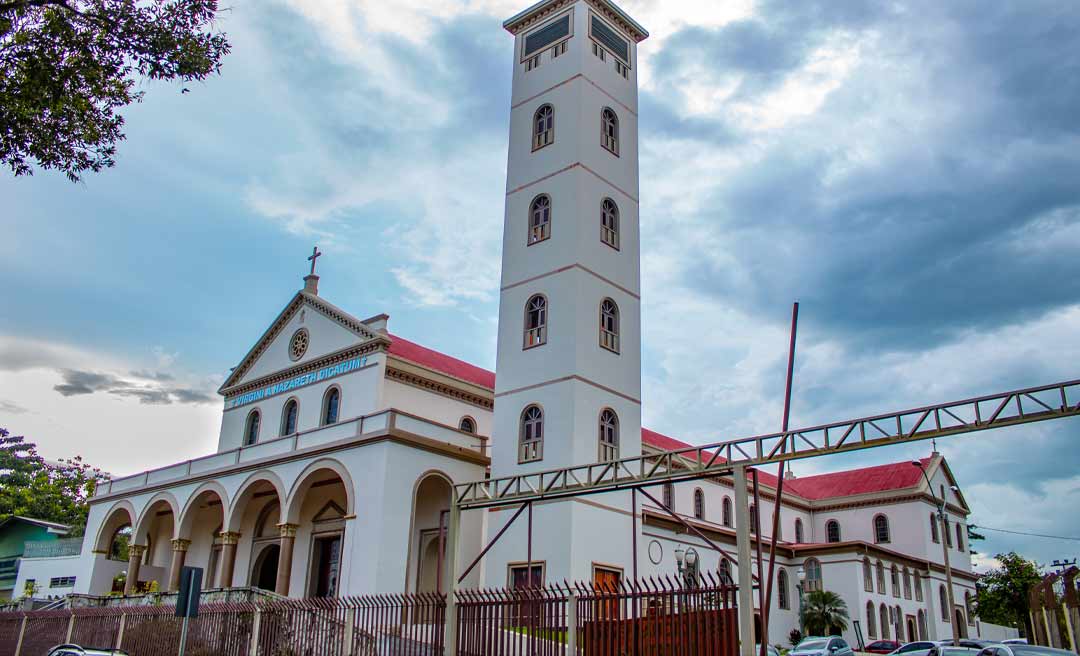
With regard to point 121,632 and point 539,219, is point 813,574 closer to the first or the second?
point 539,219

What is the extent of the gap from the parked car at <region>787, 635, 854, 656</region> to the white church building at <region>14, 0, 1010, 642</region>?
17.8 feet

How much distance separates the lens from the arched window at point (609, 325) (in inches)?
1117

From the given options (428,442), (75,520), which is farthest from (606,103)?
(75,520)

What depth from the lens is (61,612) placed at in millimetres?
26938

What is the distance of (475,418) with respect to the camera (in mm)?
33625

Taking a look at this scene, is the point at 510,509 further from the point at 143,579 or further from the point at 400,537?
the point at 143,579

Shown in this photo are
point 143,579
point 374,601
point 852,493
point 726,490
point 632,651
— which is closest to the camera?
point 632,651

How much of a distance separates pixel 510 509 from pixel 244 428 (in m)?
13.8

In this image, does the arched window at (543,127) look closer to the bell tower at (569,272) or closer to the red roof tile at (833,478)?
the bell tower at (569,272)

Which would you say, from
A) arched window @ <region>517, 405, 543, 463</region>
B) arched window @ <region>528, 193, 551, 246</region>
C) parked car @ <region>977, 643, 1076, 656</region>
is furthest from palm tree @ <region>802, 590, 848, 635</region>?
parked car @ <region>977, 643, 1076, 656</region>

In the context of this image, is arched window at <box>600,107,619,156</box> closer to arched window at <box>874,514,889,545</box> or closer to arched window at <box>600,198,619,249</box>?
arched window at <box>600,198,619,249</box>

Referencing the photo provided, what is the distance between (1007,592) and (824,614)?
1675cm

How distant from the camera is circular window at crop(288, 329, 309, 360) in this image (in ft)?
111

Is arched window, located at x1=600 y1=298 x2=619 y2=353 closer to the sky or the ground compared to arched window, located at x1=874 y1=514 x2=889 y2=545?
closer to the sky
